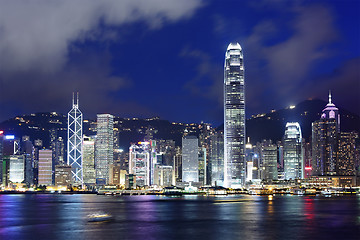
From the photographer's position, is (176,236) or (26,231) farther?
(26,231)

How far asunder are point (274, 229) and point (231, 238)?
43.8 ft

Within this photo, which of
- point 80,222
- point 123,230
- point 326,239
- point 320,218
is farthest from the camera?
point 320,218

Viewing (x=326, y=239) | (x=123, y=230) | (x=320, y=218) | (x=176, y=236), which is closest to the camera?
(x=326, y=239)

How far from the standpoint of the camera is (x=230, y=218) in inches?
4218

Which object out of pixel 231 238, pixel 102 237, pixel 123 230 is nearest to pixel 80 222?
pixel 123 230

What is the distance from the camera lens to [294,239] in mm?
74062

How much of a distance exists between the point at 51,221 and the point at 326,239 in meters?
53.1

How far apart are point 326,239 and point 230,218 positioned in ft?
115

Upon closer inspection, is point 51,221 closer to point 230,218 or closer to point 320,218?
point 230,218

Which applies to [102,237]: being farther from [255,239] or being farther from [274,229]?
[274,229]

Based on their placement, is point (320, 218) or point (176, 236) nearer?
point (176, 236)

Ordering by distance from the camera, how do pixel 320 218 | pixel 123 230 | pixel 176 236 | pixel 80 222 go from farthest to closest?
pixel 320 218 < pixel 80 222 < pixel 123 230 < pixel 176 236

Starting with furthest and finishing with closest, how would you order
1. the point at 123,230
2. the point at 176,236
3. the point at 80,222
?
1. the point at 80,222
2. the point at 123,230
3. the point at 176,236

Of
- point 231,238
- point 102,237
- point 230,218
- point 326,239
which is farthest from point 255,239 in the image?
point 230,218
